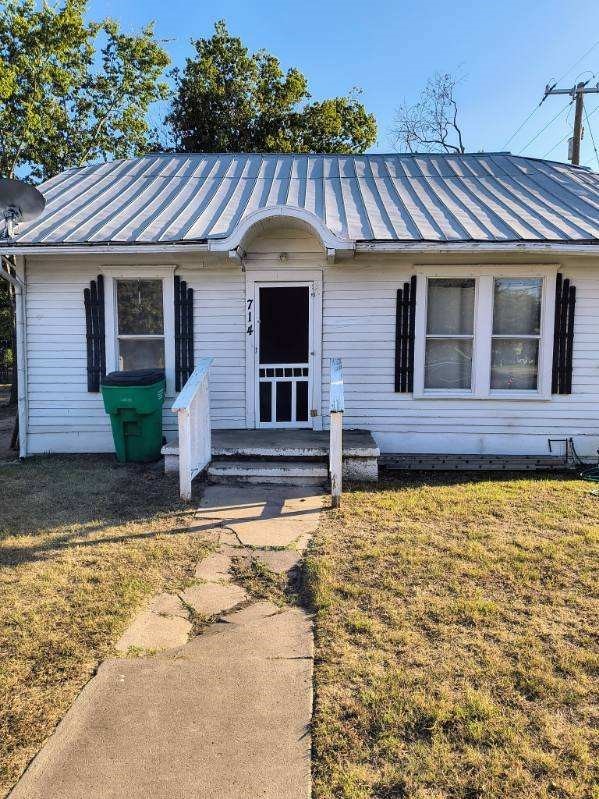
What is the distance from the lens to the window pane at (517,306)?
7547 millimetres

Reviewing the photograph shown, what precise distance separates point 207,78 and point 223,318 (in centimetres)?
1981

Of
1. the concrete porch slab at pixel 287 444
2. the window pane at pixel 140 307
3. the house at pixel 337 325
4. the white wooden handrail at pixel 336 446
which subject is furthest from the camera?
the window pane at pixel 140 307

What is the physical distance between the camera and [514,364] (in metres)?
7.73

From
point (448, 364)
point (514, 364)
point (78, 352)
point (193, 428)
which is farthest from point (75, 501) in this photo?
point (514, 364)

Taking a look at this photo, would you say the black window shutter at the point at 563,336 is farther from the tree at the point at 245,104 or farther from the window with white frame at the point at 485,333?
the tree at the point at 245,104

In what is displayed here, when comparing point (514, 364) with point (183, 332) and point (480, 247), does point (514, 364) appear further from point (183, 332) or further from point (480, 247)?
point (183, 332)

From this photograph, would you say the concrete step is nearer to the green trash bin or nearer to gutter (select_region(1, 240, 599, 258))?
the green trash bin

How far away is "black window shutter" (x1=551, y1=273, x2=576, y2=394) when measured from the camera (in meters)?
7.44

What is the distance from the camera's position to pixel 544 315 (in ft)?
24.6

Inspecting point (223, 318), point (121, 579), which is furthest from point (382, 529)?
point (223, 318)

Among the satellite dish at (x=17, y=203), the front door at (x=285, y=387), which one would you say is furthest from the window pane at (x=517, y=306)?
the satellite dish at (x=17, y=203)

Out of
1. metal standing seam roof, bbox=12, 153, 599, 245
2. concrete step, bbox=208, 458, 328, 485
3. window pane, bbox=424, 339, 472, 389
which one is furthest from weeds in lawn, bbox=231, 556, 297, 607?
window pane, bbox=424, 339, 472, 389

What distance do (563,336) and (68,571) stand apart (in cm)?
652

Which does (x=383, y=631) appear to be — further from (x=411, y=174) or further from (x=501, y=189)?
(x=411, y=174)
